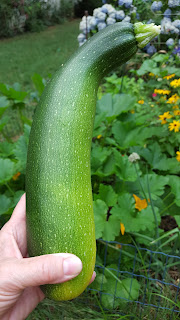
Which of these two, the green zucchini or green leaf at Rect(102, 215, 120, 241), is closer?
the green zucchini

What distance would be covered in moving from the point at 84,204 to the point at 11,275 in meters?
0.41

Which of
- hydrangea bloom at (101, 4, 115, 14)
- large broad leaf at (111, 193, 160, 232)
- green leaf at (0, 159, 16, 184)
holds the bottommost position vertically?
large broad leaf at (111, 193, 160, 232)

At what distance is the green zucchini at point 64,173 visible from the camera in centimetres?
117

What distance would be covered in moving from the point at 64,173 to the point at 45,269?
0.37 metres

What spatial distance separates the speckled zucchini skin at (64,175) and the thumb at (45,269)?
1.8 inches

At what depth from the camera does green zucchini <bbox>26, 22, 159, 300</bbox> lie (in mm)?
1165

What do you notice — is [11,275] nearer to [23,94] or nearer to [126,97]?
[126,97]

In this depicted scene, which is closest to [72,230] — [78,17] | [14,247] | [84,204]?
[84,204]

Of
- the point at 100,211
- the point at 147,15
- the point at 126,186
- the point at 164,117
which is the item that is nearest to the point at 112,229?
the point at 100,211

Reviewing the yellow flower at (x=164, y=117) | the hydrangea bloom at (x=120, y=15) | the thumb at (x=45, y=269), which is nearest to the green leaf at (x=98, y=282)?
the thumb at (x=45, y=269)

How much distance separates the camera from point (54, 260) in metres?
1.12

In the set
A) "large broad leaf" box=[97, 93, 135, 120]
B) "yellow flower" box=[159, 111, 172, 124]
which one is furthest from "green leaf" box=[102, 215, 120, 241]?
"yellow flower" box=[159, 111, 172, 124]

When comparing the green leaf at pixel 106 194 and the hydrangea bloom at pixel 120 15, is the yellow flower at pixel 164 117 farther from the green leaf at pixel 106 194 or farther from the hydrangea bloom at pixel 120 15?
the hydrangea bloom at pixel 120 15

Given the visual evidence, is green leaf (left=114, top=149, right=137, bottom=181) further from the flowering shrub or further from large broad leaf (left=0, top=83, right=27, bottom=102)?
the flowering shrub
